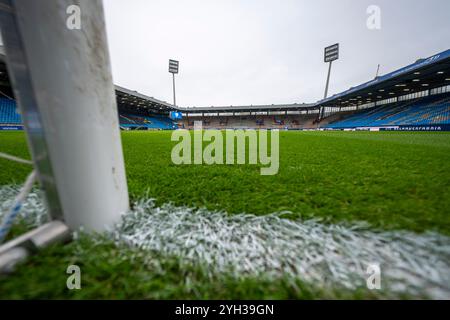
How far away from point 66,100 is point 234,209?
0.73 m

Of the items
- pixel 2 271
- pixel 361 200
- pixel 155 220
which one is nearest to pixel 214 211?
pixel 155 220

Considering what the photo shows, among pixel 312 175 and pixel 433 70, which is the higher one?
pixel 433 70

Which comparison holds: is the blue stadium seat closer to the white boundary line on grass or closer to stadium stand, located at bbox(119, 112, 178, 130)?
stadium stand, located at bbox(119, 112, 178, 130)

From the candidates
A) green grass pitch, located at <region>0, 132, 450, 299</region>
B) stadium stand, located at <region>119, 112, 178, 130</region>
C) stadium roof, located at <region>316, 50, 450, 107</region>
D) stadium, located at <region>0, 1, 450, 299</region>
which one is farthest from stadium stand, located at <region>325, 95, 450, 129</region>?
stadium stand, located at <region>119, 112, 178, 130</region>

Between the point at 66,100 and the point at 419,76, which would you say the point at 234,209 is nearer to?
the point at 66,100

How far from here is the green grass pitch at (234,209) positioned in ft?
1.42

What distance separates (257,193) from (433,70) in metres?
18.6

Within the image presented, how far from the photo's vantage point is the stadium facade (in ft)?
39.8

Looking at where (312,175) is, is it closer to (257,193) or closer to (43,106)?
(257,193)

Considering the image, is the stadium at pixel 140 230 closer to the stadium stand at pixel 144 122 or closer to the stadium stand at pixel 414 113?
the stadium stand at pixel 414 113

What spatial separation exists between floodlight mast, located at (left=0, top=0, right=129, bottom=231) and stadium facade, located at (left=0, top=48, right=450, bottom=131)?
0.40 m

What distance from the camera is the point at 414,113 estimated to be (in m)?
14.7

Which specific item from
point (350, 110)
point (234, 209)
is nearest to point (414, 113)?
point (350, 110)

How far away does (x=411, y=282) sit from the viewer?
1.48ft
